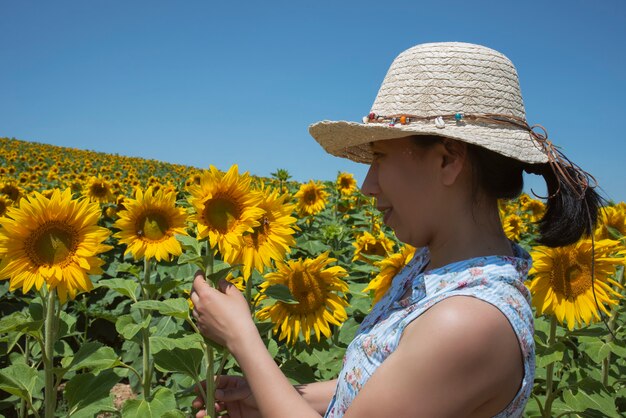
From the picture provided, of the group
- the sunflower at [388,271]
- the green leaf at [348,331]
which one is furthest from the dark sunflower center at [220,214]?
the green leaf at [348,331]

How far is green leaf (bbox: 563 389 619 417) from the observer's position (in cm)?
265

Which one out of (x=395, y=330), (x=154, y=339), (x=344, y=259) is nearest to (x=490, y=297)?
(x=395, y=330)

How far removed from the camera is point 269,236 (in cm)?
217

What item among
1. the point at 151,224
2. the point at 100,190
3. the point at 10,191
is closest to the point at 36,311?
the point at 151,224

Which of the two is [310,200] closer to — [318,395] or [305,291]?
[305,291]

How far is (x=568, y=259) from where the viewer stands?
2.72m

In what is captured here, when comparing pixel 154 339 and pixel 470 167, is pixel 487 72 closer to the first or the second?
pixel 470 167

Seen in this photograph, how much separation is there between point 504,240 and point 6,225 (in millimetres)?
1703

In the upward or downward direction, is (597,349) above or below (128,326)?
below

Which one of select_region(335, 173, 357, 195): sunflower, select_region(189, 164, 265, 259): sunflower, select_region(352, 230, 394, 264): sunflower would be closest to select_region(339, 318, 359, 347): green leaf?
select_region(352, 230, 394, 264): sunflower

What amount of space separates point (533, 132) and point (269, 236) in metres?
1.03

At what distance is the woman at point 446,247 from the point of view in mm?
1206

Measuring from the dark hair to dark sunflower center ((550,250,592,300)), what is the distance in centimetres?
108

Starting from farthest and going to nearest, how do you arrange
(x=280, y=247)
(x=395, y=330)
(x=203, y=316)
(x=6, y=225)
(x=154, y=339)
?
(x=154, y=339), (x=280, y=247), (x=6, y=225), (x=203, y=316), (x=395, y=330)
